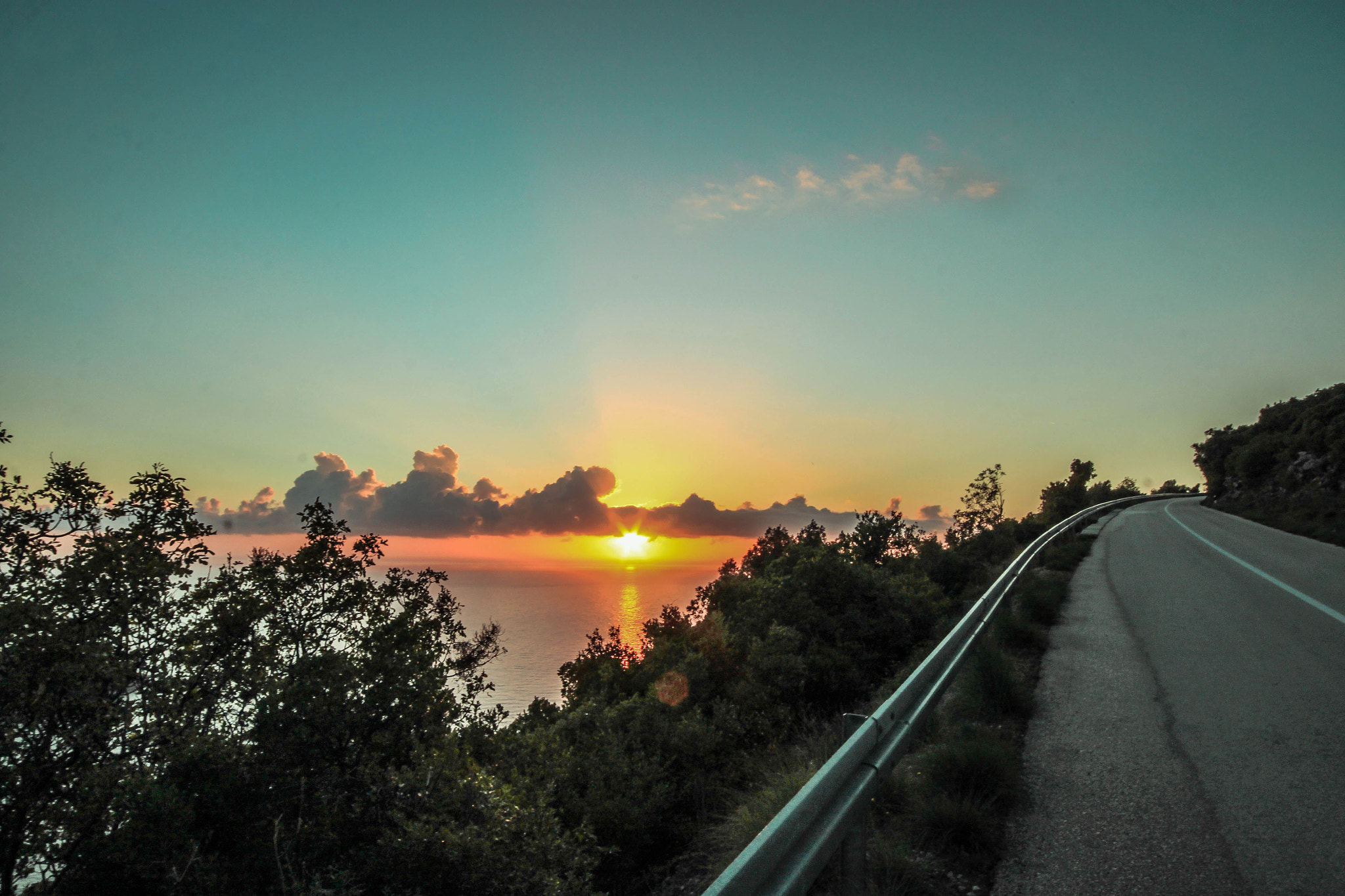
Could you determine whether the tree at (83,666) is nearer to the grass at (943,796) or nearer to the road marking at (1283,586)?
the grass at (943,796)

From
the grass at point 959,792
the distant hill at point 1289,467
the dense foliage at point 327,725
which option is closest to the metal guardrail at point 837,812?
the grass at point 959,792

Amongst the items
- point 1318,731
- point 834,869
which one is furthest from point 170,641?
point 1318,731

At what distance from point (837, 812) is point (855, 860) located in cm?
32

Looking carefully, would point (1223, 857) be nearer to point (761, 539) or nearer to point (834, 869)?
point (834, 869)

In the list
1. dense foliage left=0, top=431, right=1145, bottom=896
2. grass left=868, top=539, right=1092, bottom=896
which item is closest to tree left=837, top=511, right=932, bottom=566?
dense foliage left=0, top=431, right=1145, bottom=896

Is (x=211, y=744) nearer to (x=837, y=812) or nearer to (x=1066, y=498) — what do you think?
(x=837, y=812)

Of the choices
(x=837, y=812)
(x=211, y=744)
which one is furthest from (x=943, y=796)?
(x=211, y=744)

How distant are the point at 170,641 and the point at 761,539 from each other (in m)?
28.0

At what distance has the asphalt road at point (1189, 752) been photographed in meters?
3.12

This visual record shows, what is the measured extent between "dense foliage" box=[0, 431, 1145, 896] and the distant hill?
11.7 metres

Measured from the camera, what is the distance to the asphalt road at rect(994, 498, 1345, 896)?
3.12 meters

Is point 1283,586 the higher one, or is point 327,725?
point 1283,586

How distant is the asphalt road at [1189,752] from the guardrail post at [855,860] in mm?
694

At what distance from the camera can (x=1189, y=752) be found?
441 cm
